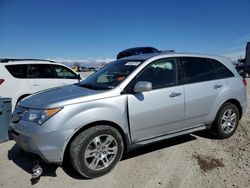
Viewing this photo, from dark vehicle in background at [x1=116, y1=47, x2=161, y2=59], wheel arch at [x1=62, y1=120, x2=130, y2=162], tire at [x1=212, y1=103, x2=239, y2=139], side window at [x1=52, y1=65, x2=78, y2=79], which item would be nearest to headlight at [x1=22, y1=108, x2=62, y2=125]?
wheel arch at [x1=62, y1=120, x2=130, y2=162]

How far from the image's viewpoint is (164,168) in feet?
12.1

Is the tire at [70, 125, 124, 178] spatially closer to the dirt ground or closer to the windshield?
the dirt ground

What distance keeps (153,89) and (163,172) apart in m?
1.27

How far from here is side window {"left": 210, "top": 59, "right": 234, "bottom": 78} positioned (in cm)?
472

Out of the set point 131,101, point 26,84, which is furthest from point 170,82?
point 26,84

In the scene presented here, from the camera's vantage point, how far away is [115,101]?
11.5 ft

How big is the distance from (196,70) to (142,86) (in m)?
1.42

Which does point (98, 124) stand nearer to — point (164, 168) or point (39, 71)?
point (164, 168)

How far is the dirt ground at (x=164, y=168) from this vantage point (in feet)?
10.8

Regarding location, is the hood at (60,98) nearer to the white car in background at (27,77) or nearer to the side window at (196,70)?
the side window at (196,70)

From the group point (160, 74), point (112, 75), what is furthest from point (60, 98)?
point (160, 74)

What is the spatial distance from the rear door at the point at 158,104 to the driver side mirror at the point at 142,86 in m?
0.11

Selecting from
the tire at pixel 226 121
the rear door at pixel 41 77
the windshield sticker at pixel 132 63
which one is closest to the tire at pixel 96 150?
the windshield sticker at pixel 132 63

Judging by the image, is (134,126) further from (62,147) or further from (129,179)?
(62,147)
